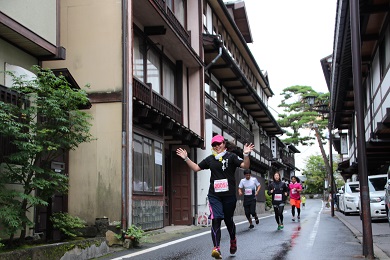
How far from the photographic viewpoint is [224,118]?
2662 cm

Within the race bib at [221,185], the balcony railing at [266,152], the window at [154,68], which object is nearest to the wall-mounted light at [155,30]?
the window at [154,68]

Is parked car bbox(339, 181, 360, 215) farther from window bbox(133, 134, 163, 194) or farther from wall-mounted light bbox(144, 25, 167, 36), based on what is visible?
wall-mounted light bbox(144, 25, 167, 36)

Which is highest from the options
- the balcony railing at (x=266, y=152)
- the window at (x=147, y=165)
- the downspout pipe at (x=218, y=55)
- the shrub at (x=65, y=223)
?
the downspout pipe at (x=218, y=55)

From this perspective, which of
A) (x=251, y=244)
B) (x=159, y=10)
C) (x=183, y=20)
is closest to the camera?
(x=251, y=244)

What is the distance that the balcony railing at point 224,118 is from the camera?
77.0 feet

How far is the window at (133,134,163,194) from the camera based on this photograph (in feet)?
44.9

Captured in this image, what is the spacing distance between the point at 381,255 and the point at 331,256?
2.80 ft

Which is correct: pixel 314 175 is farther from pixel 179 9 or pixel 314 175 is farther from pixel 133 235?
pixel 133 235

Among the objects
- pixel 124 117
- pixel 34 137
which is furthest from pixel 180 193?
pixel 34 137

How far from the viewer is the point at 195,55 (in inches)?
728

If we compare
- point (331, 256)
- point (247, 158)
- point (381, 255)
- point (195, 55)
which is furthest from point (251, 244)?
point (195, 55)

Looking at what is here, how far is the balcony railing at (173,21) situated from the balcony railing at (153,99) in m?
2.41

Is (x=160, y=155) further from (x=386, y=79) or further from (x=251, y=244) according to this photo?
(x=386, y=79)

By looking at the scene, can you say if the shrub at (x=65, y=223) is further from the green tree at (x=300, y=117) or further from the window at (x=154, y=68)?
the green tree at (x=300, y=117)
